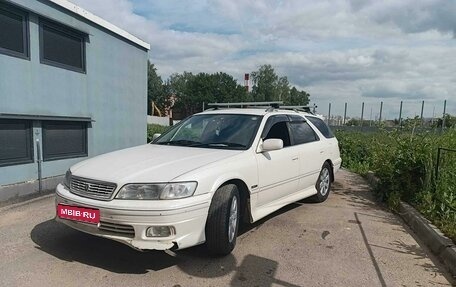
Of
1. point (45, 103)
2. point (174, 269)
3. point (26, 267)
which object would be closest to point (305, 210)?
point (174, 269)

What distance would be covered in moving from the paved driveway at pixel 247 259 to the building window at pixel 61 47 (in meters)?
3.64

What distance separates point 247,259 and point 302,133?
2707mm

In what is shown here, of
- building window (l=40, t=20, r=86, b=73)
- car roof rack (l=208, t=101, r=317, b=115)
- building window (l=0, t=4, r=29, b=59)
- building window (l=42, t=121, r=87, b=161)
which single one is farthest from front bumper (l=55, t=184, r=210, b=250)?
building window (l=40, t=20, r=86, b=73)

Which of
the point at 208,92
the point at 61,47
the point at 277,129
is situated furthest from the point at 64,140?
the point at 208,92

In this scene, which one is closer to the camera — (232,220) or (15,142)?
(232,220)

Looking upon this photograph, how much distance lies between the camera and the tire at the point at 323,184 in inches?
256

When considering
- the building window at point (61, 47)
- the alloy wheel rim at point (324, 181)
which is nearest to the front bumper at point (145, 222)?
the alloy wheel rim at point (324, 181)

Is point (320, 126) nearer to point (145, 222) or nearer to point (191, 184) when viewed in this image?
point (191, 184)

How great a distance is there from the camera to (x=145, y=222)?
3.35m

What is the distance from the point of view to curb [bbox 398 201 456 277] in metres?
3.98

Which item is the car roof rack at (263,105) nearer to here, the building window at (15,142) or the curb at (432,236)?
the curb at (432,236)

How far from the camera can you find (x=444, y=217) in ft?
16.5

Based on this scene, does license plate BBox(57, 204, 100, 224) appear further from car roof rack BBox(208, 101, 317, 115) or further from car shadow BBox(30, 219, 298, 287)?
car roof rack BBox(208, 101, 317, 115)

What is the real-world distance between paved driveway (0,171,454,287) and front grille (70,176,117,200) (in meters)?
0.74
